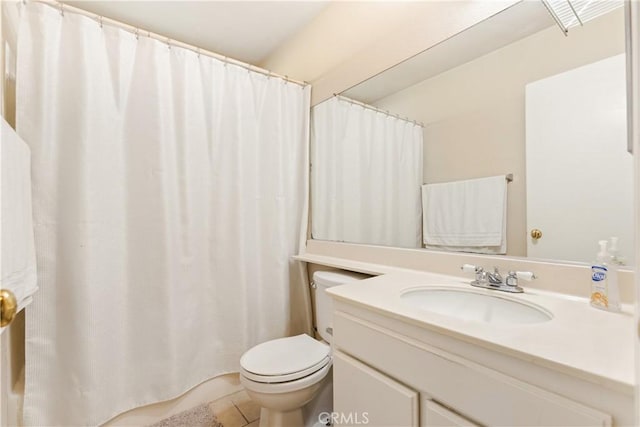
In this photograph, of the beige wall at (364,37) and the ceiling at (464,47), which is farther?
the beige wall at (364,37)

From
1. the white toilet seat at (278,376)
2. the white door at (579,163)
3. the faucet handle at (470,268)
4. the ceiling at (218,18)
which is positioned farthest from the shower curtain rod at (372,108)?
the white toilet seat at (278,376)

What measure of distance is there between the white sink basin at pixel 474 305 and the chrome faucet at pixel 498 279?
0.05 m

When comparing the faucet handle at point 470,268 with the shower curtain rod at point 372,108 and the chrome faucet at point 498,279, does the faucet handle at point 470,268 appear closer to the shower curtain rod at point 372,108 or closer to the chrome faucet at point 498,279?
the chrome faucet at point 498,279

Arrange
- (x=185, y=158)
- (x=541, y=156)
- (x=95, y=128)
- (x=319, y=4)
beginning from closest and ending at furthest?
(x=541, y=156)
(x=95, y=128)
(x=185, y=158)
(x=319, y=4)

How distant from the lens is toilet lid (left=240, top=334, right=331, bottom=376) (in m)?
1.13

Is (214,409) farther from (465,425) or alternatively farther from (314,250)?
(465,425)

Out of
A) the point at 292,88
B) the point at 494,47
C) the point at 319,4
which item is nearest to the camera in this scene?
the point at 494,47

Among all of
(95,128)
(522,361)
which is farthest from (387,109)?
(95,128)

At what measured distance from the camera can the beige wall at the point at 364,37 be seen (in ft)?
3.72

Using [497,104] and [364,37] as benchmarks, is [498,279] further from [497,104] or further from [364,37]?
[364,37]

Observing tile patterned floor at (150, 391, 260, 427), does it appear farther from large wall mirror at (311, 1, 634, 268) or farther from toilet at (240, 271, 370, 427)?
large wall mirror at (311, 1, 634, 268)

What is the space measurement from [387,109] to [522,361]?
4.27 ft

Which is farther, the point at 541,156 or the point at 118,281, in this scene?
the point at 118,281

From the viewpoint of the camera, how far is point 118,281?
125cm
